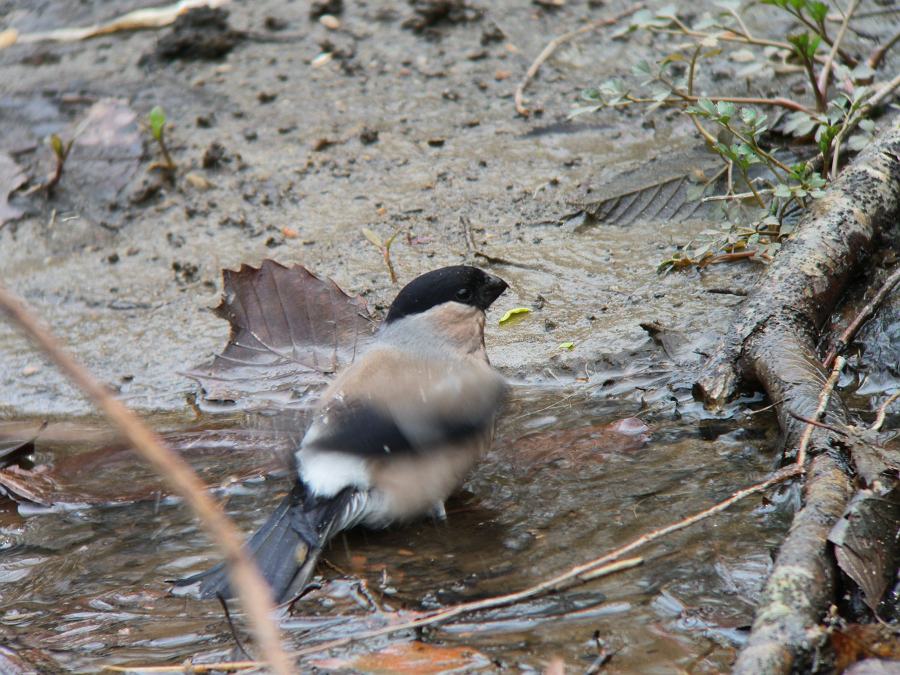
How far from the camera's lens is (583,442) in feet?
13.0

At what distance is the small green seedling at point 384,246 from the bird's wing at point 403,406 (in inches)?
41.5

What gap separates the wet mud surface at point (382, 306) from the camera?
10.00ft

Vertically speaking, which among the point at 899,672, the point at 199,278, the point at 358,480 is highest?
the point at 899,672

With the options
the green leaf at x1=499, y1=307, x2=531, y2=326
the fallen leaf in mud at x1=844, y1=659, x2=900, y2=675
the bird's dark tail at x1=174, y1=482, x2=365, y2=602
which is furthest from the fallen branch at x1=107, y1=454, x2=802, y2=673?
the green leaf at x1=499, y1=307, x2=531, y2=326

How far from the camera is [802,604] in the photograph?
96.3 inches

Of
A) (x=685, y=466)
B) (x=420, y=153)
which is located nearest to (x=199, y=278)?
(x=420, y=153)

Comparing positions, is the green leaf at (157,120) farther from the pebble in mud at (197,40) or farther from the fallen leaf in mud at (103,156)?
the pebble in mud at (197,40)

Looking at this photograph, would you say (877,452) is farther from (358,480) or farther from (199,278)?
(199,278)

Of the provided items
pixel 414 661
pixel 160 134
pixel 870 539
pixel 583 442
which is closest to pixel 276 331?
pixel 583 442

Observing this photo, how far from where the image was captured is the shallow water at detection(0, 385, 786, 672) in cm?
281

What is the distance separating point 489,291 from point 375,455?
1.17 m

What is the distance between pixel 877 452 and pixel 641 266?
2158 millimetres

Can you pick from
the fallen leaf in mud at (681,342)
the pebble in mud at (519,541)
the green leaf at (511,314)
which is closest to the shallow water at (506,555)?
the pebble in mud at (519,541)

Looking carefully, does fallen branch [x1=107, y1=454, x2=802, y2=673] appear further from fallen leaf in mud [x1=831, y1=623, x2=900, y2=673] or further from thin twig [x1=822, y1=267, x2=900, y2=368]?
thin twig [x1=822, y1=267, x2=900, y2=368]
